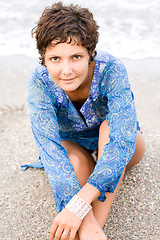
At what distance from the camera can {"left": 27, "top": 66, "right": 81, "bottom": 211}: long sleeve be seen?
205 centimetres

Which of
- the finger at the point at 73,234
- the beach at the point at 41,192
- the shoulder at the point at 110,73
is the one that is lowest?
the beach at the point at 41,192

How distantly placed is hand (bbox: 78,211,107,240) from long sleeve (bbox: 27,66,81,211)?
188 mm

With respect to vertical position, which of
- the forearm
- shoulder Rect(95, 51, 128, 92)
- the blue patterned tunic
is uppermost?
shoulder Rect(95, 51, 128, 92)

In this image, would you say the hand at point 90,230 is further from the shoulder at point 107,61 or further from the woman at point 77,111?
the shoulder at point 107,61

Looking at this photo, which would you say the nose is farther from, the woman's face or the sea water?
the sea water

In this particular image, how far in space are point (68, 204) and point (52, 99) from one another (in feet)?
2.74

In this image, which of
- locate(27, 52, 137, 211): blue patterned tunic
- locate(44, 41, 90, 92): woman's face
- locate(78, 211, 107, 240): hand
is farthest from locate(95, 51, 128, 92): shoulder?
locate(78, 211, 107, 240): hand

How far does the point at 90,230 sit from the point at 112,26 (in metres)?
7.65

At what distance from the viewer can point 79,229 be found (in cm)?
192

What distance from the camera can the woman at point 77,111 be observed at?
6.32ft

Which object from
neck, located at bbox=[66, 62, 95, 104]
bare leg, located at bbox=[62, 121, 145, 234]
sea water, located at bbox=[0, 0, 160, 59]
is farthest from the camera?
sea water, located at bbox=[0, 0, 160, 59]

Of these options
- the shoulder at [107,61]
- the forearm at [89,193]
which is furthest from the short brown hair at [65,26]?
the forearm at [89,193]

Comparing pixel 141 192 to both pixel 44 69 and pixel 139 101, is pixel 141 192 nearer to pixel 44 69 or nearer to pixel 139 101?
pixel 44 69

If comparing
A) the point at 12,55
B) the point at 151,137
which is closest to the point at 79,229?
the point at 151,137
